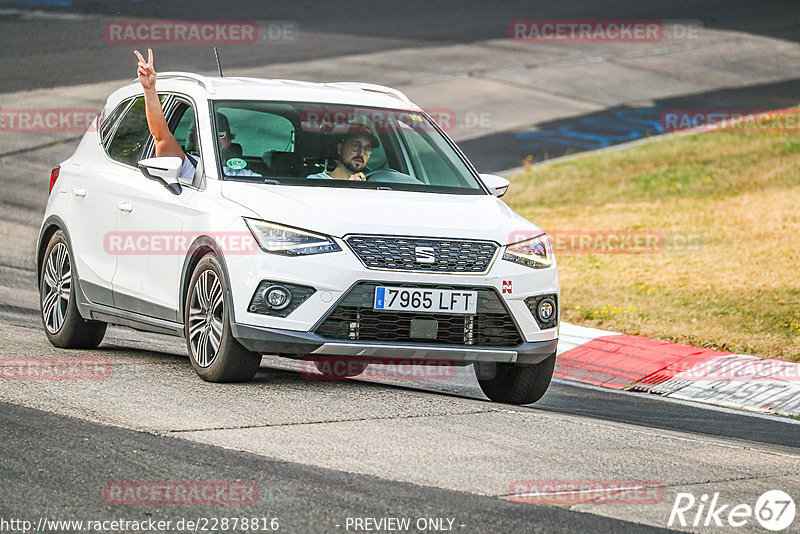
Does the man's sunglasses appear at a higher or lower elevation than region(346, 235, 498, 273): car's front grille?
higher

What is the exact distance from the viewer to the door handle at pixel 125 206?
348 inches

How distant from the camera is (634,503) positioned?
5.93m

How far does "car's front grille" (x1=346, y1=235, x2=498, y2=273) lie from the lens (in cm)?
760

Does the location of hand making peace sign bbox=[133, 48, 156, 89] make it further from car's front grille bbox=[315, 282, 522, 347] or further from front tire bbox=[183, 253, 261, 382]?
car's front grille bbox=[315, 282, 522, 347]

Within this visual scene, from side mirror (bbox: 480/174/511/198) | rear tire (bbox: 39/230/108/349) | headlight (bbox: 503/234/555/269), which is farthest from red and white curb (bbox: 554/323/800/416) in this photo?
rear tire (bbox: 39/230/108/349)

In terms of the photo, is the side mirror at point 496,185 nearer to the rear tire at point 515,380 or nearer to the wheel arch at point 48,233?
the rear tire at point 515,380

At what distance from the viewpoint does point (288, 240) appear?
25.0ft

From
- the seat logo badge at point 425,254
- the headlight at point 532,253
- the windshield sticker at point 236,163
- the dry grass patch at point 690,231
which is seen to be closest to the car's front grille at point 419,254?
the seat logo badge at point 425,254

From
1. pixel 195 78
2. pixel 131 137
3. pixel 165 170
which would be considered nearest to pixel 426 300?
pixel 165 170

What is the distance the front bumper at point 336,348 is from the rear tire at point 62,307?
92.0 inches

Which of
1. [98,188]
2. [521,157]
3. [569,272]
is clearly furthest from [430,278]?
[521,157]

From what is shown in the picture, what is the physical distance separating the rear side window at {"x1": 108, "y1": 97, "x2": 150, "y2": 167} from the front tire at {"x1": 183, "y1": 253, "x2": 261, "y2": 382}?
1.51 meters

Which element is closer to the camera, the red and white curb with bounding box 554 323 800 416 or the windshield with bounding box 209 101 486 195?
the windshield with bounding box 209 101 486 195

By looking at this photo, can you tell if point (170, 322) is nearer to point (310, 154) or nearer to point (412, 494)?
point (310, 154)
